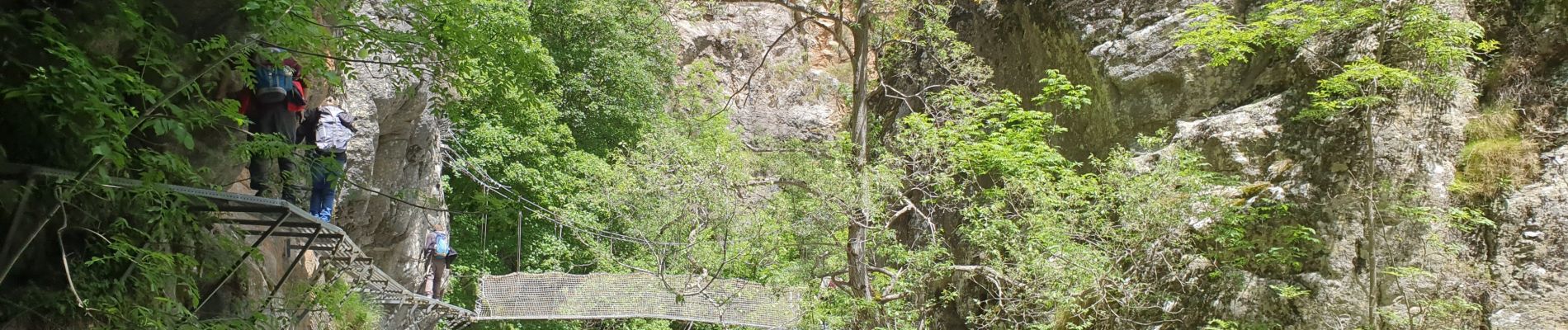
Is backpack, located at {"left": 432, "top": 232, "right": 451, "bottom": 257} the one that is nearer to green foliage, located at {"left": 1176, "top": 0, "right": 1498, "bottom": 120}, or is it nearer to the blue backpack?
the blue backpack

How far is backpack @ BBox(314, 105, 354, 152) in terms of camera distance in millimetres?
6863

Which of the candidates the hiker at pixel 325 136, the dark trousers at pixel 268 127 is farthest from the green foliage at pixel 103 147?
the hiker at pixel 325 136

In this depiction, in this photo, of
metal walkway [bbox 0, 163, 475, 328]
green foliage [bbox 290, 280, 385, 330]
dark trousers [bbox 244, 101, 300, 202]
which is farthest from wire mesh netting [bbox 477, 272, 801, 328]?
dark trousers [bbox 244, 101, 300, 202]

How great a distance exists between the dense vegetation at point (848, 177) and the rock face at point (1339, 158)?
0.10 meters

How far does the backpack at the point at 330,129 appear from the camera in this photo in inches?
270

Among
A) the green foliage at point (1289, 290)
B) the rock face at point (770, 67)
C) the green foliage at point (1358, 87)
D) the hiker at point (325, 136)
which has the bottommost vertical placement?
the green foliage at point (1289, 290)

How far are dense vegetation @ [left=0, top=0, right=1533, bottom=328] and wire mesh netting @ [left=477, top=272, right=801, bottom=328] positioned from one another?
470 mm

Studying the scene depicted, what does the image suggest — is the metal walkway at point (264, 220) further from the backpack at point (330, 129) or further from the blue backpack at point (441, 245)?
the blue backpack at point (441, 245)

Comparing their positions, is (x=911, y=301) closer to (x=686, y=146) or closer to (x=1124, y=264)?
(x=1124, y=264)

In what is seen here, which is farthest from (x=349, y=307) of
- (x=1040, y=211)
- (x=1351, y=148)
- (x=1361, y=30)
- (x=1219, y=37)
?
(x=1361, y=30)

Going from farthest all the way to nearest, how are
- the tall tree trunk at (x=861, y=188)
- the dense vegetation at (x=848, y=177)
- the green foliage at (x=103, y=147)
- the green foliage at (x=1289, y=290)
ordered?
the tall tree trunk at (x=861, y=188)
the green foliage at (x=1289, y=290)
the dense vegetation at (x=848, y=177)
the green foliage at (x=103, y=147)

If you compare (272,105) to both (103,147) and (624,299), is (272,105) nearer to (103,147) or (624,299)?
(103,147)

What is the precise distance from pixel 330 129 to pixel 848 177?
4.78 metres

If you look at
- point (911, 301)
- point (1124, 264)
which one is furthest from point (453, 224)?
point (1124, 264)
